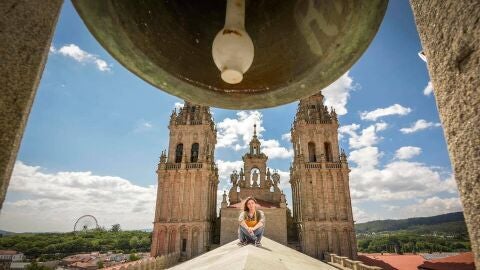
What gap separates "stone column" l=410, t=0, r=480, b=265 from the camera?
90 cm

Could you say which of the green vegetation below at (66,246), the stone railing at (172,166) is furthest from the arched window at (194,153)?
the green vegetation below at (66,246)

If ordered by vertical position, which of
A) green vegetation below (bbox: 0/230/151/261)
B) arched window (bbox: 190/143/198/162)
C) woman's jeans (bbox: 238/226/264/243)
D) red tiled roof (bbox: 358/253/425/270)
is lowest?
green vegetation below (bbox: 0/230/151/261)

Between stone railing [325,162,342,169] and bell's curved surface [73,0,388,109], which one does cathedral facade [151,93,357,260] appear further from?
bell's curved surface [73,0,388,109]

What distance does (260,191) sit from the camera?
32.2 m

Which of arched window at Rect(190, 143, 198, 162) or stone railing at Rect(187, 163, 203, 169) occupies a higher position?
arched window at Rect(190, 143, 198, 162)

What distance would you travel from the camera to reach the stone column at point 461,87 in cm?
90

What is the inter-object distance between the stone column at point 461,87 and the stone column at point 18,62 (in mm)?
1616

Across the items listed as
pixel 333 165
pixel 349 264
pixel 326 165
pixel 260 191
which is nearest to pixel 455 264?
pixel 349 264

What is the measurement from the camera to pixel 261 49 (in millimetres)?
2092

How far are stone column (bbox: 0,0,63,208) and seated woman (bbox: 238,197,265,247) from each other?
18.5ft

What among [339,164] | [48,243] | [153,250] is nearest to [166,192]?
[153,250]

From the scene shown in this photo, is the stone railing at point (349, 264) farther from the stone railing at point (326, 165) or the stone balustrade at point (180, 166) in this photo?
the stone balustrade at point (180, 166)

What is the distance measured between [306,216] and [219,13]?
27.6 meters

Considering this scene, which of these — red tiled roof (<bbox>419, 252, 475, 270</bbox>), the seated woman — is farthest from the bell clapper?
red tiled roof (<bbox>419, 252, 475, 270</bbox>)
